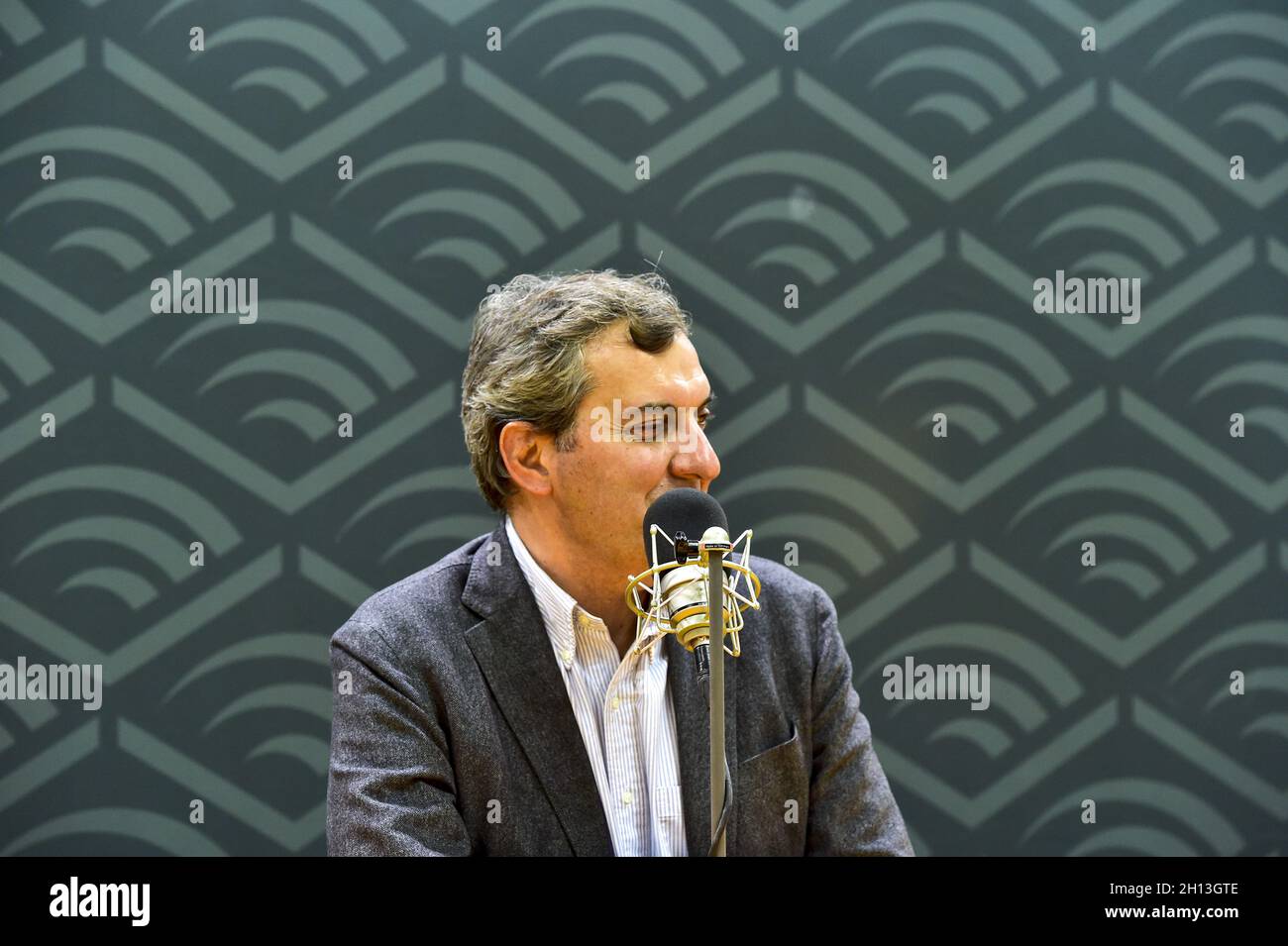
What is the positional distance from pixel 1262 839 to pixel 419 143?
2.95m

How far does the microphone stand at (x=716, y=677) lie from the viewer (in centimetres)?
125

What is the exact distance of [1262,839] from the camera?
3.02m

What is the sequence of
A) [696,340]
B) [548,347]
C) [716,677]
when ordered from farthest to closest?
[696,340] → [548,347] → [716,677]

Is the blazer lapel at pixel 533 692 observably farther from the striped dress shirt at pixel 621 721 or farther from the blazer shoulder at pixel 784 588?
the blazer shoulder at pixel 784 588

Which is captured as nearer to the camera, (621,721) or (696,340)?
(621,721)

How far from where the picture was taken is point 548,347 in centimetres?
210

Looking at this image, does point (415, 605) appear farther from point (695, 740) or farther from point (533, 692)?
point (695, 740)

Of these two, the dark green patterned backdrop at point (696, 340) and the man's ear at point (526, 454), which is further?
the dark green patterned backdrop at point (696, 340)

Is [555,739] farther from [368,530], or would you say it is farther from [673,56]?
[673,56]

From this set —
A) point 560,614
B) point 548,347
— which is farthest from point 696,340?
point 560,614

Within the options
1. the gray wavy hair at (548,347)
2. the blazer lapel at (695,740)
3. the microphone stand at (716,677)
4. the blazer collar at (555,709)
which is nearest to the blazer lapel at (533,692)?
the blazer collar at (555,709)

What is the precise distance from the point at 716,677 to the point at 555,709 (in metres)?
0.72

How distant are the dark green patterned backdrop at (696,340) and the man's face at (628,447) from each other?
2.86ft
